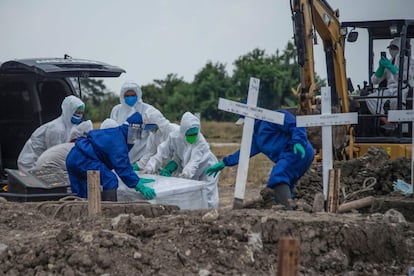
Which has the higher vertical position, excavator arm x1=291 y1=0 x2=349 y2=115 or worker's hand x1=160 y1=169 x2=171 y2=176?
excavator arm x1=291 y1=0 x2=349 y2=115

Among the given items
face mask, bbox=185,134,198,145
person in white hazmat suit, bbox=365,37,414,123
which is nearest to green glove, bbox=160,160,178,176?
face mask, bbox=185,134,198,145

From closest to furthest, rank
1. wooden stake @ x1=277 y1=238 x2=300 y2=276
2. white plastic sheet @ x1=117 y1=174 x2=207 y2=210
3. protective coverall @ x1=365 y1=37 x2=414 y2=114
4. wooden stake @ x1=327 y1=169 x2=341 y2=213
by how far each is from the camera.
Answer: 1. wooden stake @ x1=277 y1=238 x2=300 y2=276
2. wooden stake @ x1=327 y1=169 x2=341 y2=213
3. white plastic sheet @ x1=117 y1=174 x2=207 y2=210
4. protective coverall @ x1=365 y1=37 x2=414 y2=114

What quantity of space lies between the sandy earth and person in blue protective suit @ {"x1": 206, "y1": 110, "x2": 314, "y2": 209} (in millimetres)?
2355

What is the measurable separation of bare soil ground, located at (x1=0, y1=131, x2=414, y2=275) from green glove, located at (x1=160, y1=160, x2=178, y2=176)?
411 centimetres

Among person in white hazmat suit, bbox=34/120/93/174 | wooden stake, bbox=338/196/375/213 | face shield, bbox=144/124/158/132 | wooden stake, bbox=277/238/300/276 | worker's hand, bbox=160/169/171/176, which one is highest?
face shield, bbox=144/124/158/132

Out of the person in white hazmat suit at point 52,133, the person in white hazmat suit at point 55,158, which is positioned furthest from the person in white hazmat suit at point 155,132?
the person in white hazmat suit at point 55,158

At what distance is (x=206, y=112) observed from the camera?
41812mm

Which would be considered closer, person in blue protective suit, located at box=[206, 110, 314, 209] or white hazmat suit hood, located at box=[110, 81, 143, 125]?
person in blue protective suit, located at box=[206, 110, 314, 209]

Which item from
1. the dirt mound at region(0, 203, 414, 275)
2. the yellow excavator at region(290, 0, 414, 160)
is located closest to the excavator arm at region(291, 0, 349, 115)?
the yellow excavator at region(290, 0, 414, 160)

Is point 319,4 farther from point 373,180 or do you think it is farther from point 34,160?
point 34,160

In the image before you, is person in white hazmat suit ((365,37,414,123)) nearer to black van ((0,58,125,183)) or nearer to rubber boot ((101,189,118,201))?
black van ((0,58,125,183))

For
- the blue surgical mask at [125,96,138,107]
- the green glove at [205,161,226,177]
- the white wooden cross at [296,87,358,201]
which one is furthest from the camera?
the blue surgical mask at [125,96,138,107]

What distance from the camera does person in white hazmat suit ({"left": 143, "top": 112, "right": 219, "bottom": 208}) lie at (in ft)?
41.0

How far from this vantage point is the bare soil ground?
6.73 metres
